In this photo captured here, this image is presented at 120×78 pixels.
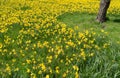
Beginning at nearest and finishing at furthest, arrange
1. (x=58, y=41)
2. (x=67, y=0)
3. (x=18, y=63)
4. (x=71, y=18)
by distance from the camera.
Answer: (x=18, y=63) → (x=58, y=41) → (x=71, y=18) → (x=67, y=0)

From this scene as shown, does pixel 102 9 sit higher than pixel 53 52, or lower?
higher

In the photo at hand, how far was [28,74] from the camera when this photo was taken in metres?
9.03

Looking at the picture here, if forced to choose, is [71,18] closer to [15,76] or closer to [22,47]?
[22,47]

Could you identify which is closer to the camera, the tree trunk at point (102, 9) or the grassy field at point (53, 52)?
the grassy field at point (53, 52)

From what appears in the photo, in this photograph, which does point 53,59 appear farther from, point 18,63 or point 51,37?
point 51,37

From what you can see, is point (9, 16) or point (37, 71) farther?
point (9, 16)

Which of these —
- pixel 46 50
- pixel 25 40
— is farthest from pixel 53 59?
pixel 25 40

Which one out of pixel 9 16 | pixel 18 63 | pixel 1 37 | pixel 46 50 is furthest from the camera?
pixel 9 16

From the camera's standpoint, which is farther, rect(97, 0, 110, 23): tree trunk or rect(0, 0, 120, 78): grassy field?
rect(97, 0, 110, 23): tree trunk

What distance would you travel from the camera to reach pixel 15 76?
28.7 feet

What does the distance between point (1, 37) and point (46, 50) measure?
2782mm

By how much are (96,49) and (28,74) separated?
3.73 meters

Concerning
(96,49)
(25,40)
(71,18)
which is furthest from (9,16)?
(96,49)

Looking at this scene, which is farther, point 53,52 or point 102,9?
point 102,9
